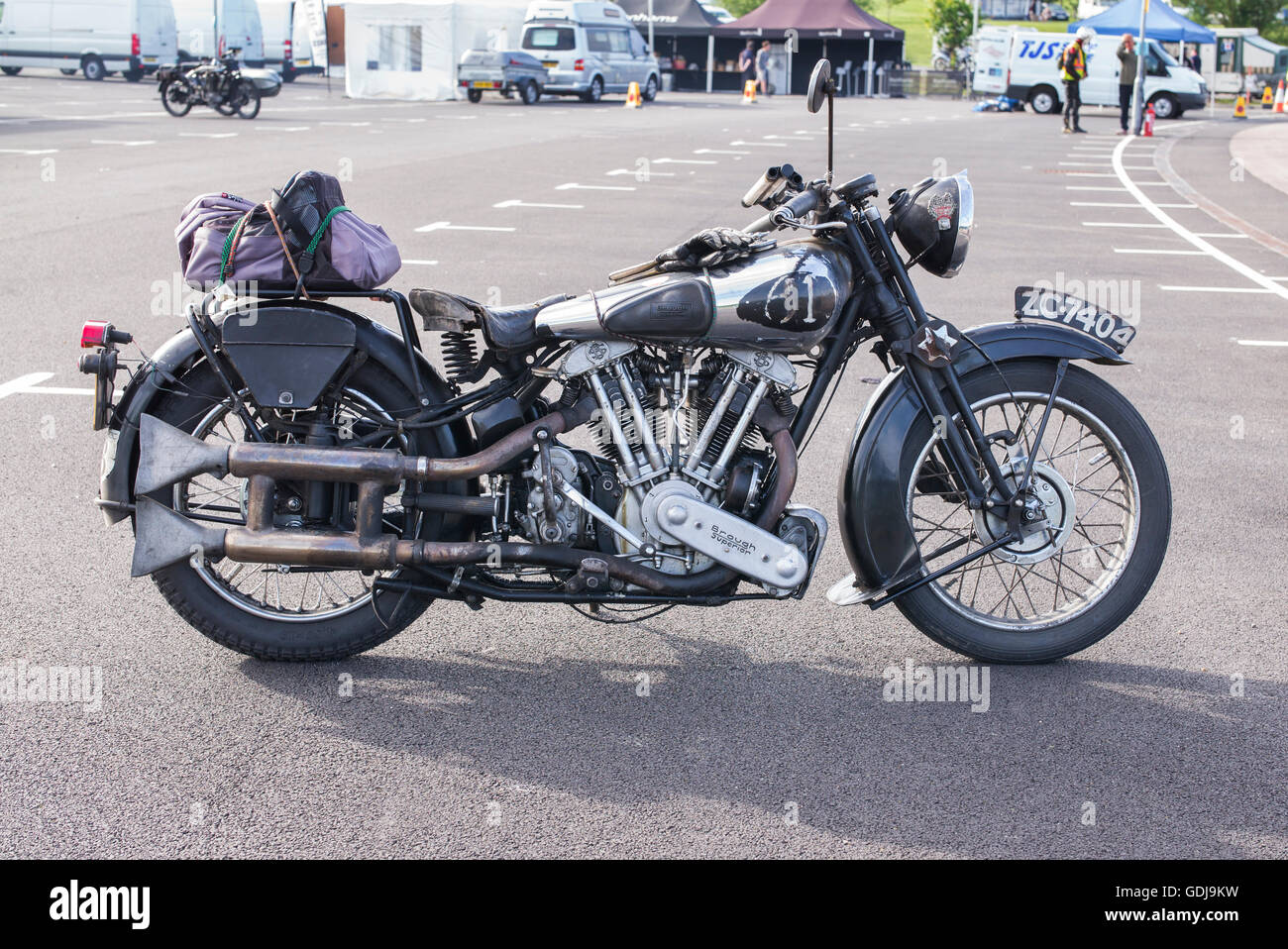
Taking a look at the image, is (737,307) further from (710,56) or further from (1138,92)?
(710,56)

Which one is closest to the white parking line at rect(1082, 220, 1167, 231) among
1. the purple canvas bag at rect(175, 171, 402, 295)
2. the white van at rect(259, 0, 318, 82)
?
the purple canvas bag at rect(175, 171, 402, 295)

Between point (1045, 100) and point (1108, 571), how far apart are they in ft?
132

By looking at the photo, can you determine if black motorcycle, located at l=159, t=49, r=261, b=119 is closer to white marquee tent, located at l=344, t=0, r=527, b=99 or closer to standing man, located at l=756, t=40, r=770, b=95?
white marquee tent, located at l=344, t=0, r=527, b=99

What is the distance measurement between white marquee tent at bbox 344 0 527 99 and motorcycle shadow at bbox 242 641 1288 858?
3693 centimetres

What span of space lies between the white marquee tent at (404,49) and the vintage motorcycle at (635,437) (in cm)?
3673

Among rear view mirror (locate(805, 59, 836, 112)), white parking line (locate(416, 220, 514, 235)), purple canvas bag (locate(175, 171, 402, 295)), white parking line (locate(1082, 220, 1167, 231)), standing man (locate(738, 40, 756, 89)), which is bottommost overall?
white parking line (locate(416, 220, 514, 235))

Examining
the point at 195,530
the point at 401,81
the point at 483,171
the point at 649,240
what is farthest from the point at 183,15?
the point at 195,530

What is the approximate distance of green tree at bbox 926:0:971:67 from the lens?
71.1m

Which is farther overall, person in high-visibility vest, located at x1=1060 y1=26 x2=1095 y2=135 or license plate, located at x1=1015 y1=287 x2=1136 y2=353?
person in high-visibility vest, located at x1=1060 y1=26 x2=1095 y2=135

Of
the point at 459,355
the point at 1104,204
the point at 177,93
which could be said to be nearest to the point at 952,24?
the point at 177,93

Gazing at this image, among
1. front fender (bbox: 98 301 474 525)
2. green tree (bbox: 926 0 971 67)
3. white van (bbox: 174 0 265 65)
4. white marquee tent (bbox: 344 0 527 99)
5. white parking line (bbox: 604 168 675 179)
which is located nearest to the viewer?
front fender (bbox: 98 301 474 525)

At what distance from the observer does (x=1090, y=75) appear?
133ft

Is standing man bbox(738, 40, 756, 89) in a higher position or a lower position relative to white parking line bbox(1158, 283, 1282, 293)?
higher
